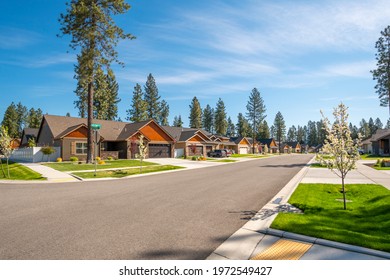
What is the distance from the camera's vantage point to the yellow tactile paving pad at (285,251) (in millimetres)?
4605

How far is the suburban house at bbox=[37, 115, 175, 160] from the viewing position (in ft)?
105

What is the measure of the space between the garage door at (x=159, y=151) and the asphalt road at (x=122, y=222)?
2830 centimetres

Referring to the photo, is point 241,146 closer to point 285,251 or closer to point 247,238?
point 247,238

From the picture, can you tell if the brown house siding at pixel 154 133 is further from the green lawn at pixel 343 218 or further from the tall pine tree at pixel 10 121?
the tall pine tree at pixel 10 121

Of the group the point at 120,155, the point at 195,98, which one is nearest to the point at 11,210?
the point at 120,155

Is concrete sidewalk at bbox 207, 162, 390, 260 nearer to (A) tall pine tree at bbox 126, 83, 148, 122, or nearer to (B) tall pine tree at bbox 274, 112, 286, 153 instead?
(A) tall pine tree at bbox 126, 83, 148, 122

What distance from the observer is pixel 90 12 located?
976 inches

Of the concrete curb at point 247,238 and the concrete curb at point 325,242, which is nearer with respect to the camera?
the concrete curb at point 325,242

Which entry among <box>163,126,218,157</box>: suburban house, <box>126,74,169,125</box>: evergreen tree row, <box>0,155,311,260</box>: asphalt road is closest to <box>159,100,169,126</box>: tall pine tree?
<box>126,74,169,125</box>: evergreen tree row

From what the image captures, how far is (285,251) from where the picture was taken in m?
4.82

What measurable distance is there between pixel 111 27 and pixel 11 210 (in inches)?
886

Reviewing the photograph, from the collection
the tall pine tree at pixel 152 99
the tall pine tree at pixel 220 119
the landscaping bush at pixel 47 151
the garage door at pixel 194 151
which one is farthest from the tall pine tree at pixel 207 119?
the landscaping bush at pixel 47 151

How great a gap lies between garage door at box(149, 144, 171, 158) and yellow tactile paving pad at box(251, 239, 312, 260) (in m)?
35.5

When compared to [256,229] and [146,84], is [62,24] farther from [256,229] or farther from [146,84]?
[146,84]
